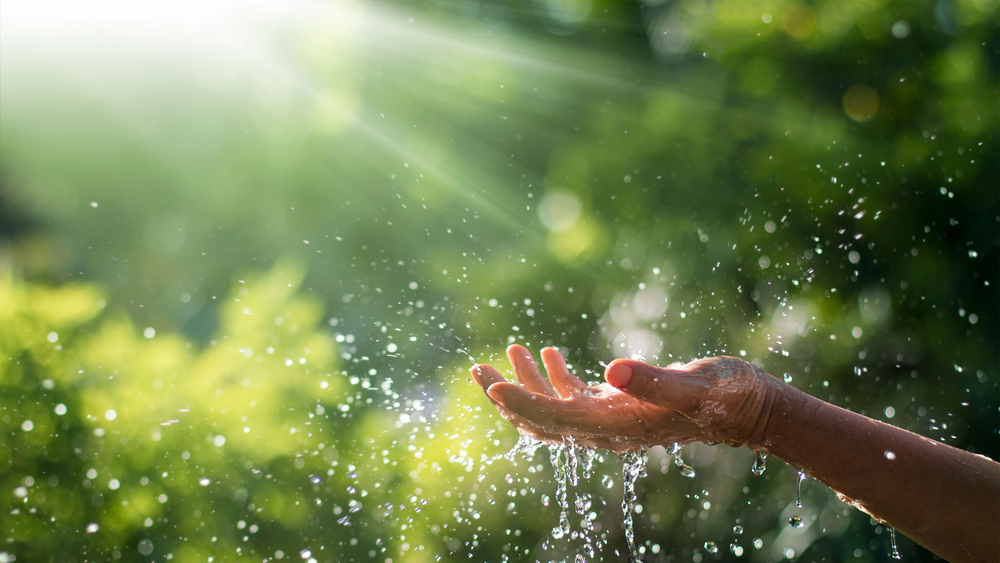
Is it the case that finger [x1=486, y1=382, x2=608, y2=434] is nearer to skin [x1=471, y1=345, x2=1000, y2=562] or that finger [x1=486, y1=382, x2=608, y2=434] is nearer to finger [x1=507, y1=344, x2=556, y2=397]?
skin [x1=471, y1=345, x2=1000, y2=562]

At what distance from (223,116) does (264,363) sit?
Answer: 4446 millimetres

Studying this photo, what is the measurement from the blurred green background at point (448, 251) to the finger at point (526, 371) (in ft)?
12.6

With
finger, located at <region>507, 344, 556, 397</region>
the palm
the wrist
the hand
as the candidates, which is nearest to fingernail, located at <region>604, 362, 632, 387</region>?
the hand

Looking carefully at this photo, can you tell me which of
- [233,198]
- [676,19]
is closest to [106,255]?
[233,198]

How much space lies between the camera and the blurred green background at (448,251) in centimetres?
607

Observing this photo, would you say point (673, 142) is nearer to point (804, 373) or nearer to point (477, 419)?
point (804, 373)

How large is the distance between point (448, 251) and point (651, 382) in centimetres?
723

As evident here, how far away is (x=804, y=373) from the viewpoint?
5.93 m

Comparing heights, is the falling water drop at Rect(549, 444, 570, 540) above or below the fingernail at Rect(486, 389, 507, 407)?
above

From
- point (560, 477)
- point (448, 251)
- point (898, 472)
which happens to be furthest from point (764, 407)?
point (448, 251)

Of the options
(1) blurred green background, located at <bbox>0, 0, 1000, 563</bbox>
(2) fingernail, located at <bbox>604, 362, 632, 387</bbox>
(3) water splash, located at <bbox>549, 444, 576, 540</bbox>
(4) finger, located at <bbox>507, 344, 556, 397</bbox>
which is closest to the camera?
(2) fingernail, located at <bbox>604, 362, 632, 387</bbox>

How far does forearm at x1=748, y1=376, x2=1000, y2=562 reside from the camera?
1.50 m

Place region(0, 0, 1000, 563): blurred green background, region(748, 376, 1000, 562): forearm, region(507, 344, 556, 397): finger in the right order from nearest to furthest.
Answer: region(748, 376, 1000, 562): forearm < region(507, 344, 556, 397): finger < region(0, 0, 1000, 563): blurred green background

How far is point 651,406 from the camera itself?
1592mm
